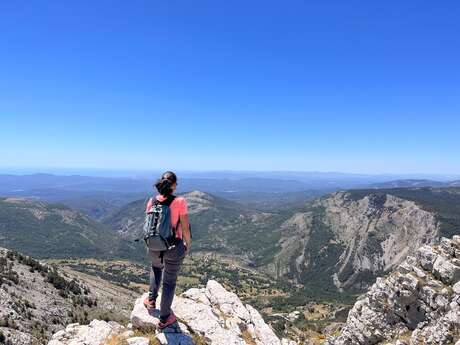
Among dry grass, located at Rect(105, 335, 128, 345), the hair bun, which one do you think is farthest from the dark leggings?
the hair bun

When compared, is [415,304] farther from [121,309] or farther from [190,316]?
[121,309]

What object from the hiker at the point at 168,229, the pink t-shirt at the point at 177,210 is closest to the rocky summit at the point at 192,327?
the hiker at the point at 168,229

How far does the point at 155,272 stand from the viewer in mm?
15555

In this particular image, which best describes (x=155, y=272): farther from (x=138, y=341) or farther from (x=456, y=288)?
(x=456, y=288)

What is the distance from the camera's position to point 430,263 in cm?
4575

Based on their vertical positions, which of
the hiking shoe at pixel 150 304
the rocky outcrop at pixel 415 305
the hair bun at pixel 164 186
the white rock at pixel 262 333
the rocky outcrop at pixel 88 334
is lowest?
the rocky outcrop at pixel 415 305

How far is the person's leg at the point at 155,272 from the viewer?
1430cm

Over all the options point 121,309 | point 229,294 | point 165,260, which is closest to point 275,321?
point 121,309

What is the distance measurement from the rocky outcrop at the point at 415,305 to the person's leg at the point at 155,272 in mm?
33748

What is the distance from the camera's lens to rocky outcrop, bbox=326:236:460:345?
39.1 metres

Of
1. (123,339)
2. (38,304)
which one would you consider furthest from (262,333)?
(38,304)

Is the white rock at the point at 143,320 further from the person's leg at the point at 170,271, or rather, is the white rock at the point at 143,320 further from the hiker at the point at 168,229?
the hiker at the point at 168,229

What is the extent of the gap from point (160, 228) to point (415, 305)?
4005cm

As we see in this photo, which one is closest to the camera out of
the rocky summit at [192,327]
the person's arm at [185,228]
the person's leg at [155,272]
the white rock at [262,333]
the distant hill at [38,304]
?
the person's arm at [185,228]
